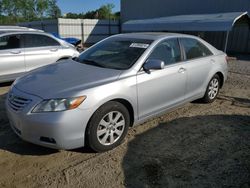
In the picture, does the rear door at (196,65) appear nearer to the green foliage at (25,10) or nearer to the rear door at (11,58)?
the rear door at (11,58)

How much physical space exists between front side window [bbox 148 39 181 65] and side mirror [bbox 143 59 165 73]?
0.22 m

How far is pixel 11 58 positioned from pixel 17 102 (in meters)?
3.71

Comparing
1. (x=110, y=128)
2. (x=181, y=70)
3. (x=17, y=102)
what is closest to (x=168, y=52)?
(x=181, y=70)

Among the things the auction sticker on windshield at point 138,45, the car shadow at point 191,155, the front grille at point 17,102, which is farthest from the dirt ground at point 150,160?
the auction sticker on windshield at point 138,45

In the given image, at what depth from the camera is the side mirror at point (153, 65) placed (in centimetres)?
395

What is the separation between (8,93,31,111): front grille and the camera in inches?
130

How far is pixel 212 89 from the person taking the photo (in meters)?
5.79

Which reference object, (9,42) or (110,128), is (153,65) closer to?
(110,128)

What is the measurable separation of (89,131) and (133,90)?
0.87 m

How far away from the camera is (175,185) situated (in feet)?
9.88

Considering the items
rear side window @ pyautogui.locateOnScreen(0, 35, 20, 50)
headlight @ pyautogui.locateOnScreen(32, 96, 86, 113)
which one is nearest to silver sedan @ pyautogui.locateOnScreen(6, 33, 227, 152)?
headlight @ pyautogui.locateOnScreen(32, 96, 86, 113)

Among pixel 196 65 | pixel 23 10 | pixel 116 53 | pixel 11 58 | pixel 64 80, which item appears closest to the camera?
pixel 64 80

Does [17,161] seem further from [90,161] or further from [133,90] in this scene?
[133,90]

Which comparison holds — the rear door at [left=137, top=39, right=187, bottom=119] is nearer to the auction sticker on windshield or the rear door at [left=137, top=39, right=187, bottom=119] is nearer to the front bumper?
the auction sticker on windshield
